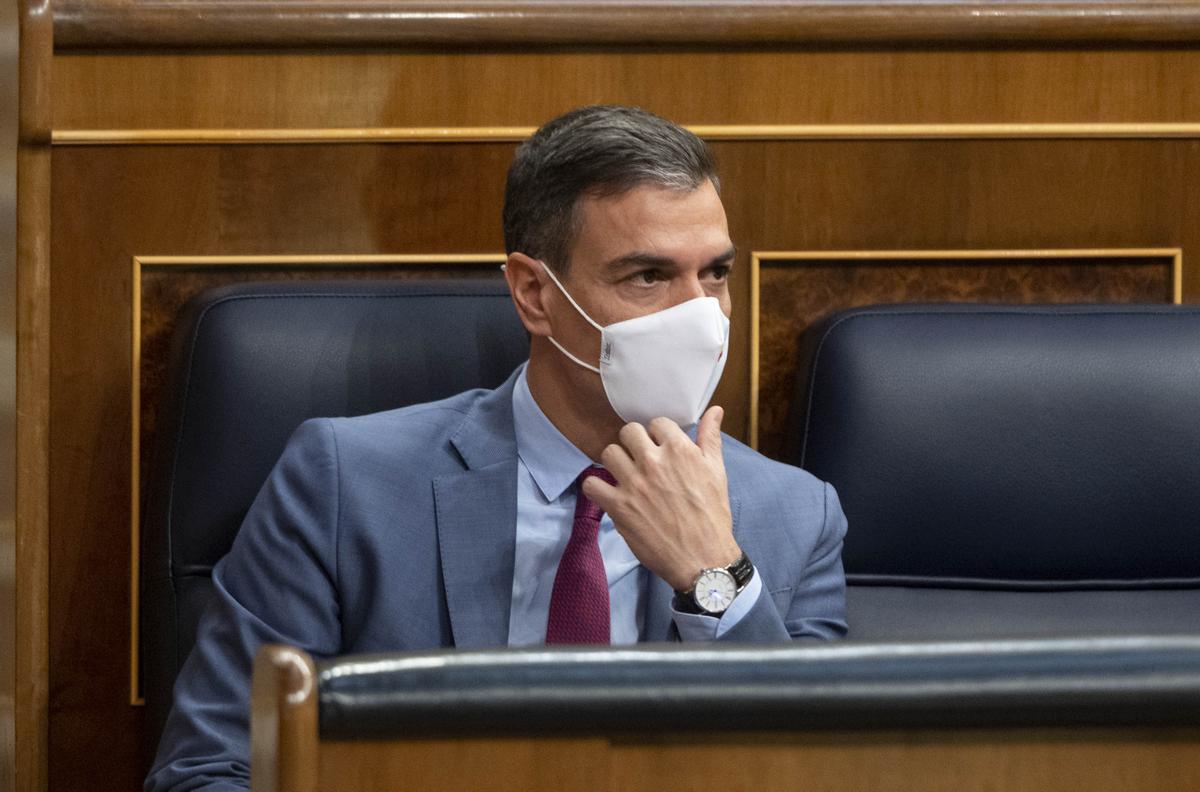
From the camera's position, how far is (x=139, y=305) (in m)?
1.35

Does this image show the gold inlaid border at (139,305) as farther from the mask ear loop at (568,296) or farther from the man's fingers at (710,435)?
the man's fingers at (710,435)

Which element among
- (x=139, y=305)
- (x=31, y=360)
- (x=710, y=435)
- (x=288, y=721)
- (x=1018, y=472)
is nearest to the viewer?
(x=288, y=721)

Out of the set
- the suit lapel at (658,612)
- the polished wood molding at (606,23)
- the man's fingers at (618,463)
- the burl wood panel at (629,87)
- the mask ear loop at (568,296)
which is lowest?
the suit lapel at (658,612)

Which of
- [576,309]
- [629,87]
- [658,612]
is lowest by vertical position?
[658,612]

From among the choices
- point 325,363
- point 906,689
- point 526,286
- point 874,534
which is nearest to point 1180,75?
point 874,534

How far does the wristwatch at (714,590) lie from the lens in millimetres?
994

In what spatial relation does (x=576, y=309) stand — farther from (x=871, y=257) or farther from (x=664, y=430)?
(x=871, y=257)

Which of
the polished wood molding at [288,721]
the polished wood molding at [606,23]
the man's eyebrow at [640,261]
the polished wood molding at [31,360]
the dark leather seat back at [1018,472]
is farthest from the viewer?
the polished wood molding at [606,23]

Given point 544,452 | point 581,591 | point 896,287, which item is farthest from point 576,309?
point 896,287

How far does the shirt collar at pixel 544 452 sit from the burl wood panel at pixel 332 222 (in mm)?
306

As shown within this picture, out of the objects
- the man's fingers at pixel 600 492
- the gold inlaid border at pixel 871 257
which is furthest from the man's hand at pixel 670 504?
the gold inlaid border at pixel 871 257

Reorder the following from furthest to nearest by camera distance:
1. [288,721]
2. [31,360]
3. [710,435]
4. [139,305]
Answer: [139,305] → [710,435] → [31,360] → [288,721]

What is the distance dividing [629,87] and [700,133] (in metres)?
0.08

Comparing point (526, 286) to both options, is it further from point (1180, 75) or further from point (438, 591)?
point (1180, 75)
